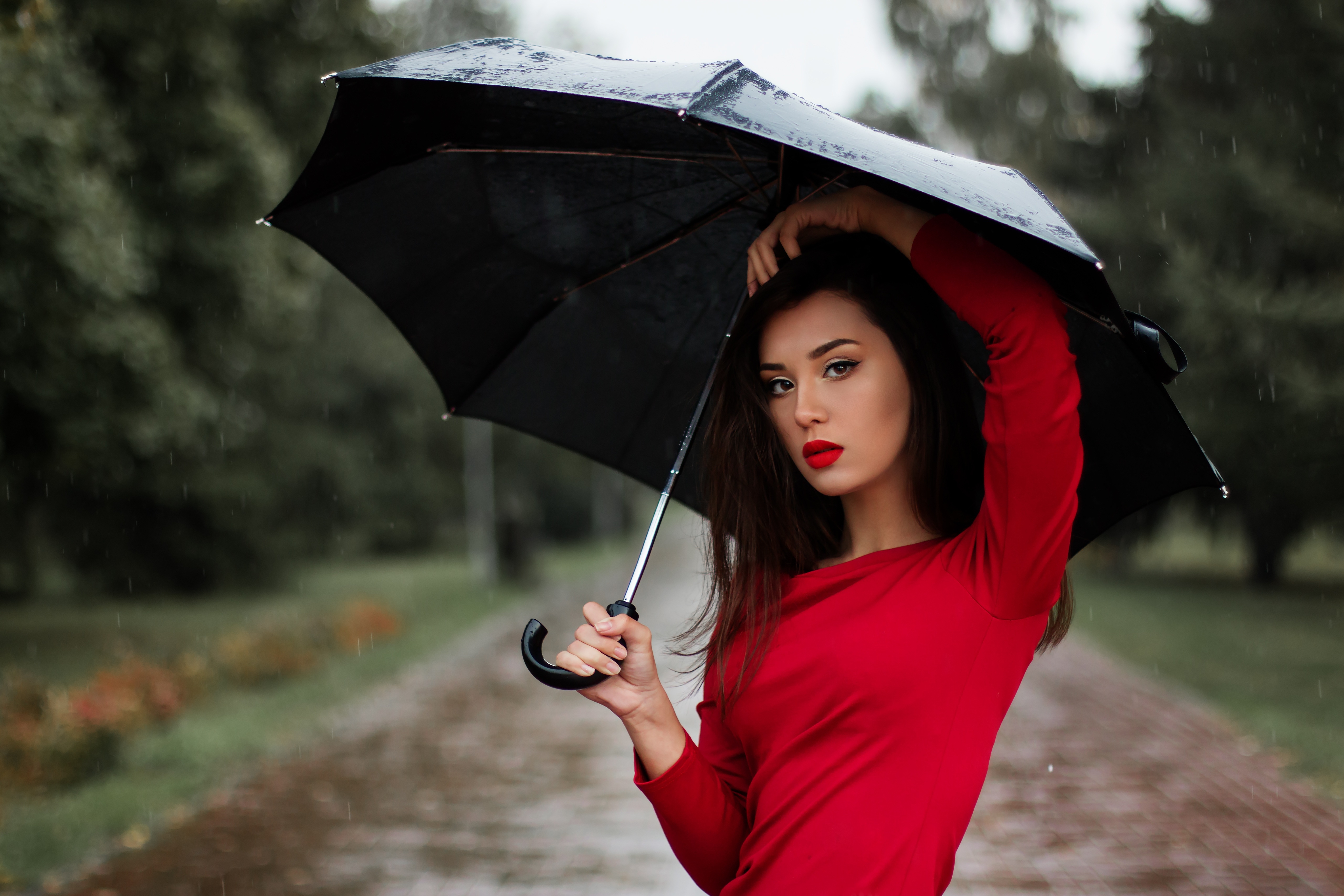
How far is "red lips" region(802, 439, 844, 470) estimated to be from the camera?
1.90 metres

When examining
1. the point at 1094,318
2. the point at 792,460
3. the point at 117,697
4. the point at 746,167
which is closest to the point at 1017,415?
→ the point at 1094,318

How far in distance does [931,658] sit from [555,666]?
64 centimetres

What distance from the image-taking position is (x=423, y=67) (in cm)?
188

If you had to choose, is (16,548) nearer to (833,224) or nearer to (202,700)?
(202,700)

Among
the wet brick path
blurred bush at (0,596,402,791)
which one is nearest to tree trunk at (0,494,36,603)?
blurred bush at (0,596,402,791)

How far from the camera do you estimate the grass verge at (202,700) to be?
20.0ft

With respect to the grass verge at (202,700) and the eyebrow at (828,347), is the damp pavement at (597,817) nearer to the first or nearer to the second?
the grass verge at (202,700)

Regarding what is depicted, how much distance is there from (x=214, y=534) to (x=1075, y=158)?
56.3 feet

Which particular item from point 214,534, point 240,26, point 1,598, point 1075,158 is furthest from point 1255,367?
point 1,598

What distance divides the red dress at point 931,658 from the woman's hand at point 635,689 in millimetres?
141

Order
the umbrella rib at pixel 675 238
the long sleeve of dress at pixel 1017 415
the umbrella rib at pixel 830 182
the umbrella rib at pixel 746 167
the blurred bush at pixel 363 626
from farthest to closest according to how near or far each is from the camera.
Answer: the blurred bush at pixel 363 626 → the umbrella rib at pixel 675 238 → the umbrella rib at pixel 746 167 → the umbrella rib at pixel 830 182 → the long sleeve of dress at pixel 1017 415

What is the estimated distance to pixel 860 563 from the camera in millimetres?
Answer: 1865

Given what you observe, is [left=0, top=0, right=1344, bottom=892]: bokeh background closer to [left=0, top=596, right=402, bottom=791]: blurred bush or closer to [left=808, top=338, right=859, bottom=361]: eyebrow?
[left=0, top=596, right=402, bottom=791]: blurred bush

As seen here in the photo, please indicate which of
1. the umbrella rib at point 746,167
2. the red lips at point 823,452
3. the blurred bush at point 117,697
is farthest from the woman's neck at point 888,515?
the blurred bush at point 117,697
